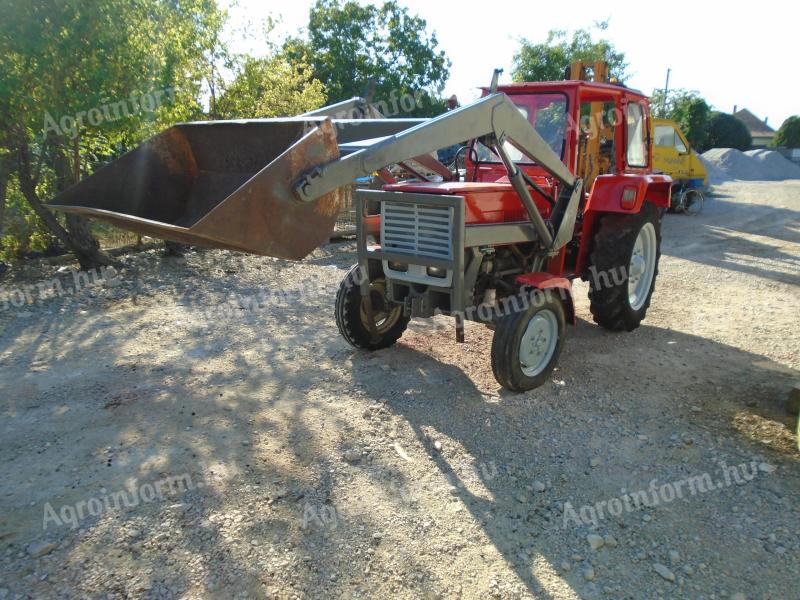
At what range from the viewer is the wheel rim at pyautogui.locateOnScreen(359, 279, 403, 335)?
4.88m

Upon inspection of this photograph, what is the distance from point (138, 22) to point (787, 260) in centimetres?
987

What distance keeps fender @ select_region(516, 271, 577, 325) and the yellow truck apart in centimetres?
1210

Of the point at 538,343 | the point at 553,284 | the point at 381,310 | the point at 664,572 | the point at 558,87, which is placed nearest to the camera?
the point at 664,572

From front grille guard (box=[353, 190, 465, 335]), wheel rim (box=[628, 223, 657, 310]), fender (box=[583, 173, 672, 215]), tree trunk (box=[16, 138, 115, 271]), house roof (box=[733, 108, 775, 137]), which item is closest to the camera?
front grille guard (box=[353, 190, 465, 335])

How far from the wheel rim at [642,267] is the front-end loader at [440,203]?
0.93ft

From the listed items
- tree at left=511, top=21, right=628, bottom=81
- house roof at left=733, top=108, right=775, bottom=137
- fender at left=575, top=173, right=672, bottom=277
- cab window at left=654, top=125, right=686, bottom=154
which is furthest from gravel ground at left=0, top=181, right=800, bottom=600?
house roof at left=733, top=108, right=775, bottom=137

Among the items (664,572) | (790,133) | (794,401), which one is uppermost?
(790,133)

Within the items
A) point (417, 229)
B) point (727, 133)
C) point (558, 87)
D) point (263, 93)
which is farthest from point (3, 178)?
point (727, 133)

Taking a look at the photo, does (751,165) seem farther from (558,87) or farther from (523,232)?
(523,232)

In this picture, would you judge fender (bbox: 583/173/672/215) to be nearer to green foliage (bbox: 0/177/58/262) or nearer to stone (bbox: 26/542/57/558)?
stone (bbox: 26/542/57/558)

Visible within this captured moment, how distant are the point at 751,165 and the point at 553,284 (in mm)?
34418

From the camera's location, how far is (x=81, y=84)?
6.62 metres

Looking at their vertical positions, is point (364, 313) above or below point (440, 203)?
below

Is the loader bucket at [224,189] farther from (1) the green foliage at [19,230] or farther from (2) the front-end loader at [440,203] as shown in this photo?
(1) the green foliage at [19,230]
